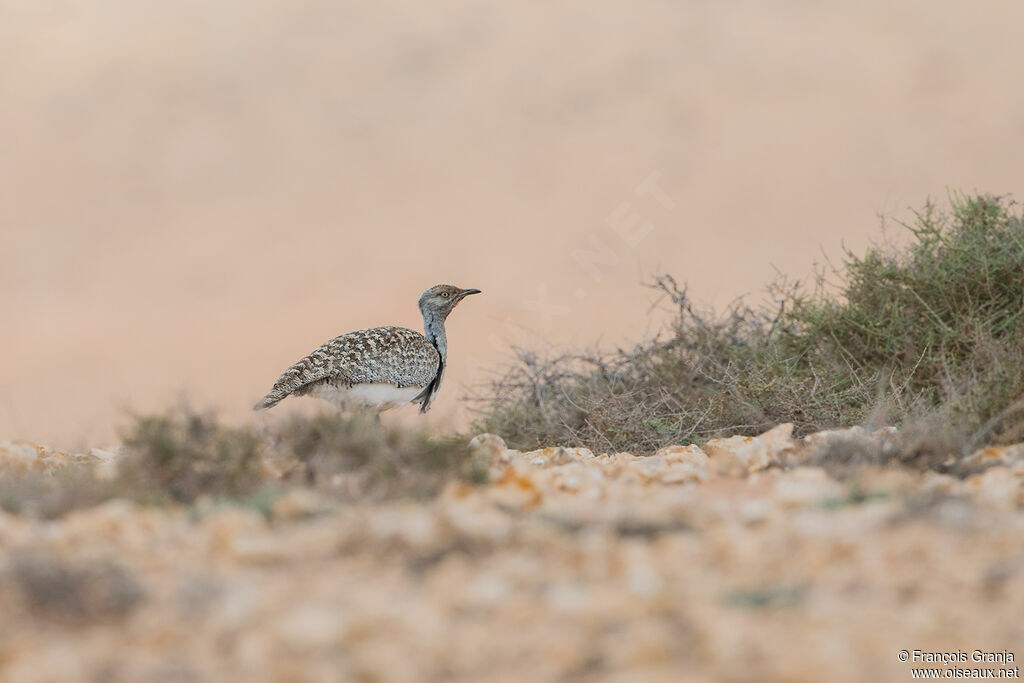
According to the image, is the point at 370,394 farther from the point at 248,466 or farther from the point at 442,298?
the point at 248,466

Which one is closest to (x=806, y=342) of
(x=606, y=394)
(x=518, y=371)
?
(x=606, y=394)

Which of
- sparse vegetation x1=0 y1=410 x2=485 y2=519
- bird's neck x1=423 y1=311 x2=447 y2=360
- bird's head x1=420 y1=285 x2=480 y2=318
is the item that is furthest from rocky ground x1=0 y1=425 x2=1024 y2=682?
bird's head x1=420 y1=285 x2=480 y2=318

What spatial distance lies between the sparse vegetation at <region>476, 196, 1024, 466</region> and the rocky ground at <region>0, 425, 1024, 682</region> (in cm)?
406

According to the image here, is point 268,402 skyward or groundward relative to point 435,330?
groundward

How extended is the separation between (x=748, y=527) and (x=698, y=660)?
1.25 m

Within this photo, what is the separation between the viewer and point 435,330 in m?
9.81

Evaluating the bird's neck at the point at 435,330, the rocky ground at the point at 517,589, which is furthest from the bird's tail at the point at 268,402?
the rocky ground at the point at 517,589

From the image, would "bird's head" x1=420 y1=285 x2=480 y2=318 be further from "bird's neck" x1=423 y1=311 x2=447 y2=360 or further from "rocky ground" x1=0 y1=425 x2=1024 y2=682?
"rocky ground" x1=0 y1=425 x2=1024 y2=682

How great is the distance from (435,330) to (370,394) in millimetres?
1784

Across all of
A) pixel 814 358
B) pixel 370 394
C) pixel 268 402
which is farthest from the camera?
pixel 814 358

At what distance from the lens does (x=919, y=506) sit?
390 centimetres

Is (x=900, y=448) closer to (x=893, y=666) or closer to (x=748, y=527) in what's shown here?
(x=748, y=527)

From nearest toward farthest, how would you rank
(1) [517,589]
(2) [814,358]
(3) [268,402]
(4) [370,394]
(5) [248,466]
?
1. (1) [517,589]
2. (5) [248,466]
3. (3) [268,402]
4. (4) [370,394]
5. (2) [814,358]

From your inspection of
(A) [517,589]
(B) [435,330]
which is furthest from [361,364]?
(A) [517,589]
